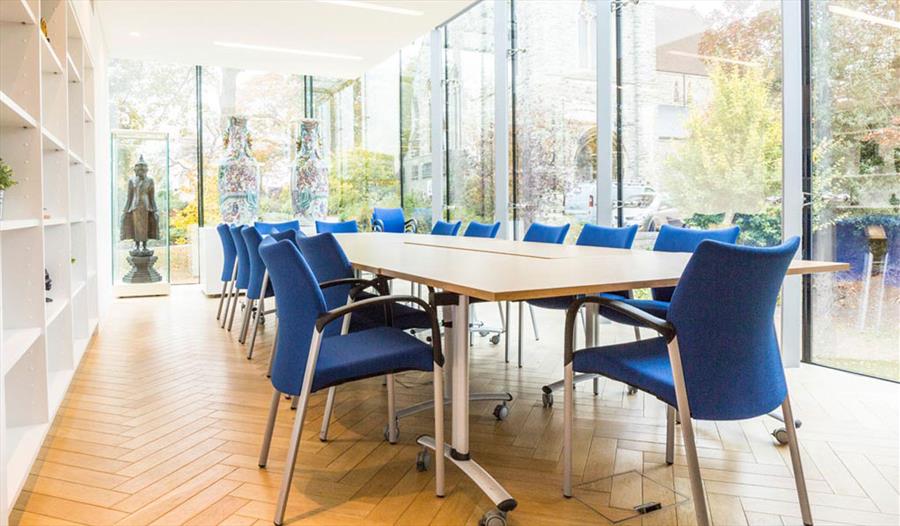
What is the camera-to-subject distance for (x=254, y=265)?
4.41 meters

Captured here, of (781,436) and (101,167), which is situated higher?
(101,167)

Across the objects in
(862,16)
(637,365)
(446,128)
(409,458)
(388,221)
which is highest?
(446,128)

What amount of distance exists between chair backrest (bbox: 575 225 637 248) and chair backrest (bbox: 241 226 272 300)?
224 cm

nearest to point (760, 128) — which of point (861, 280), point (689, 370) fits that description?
point (861, 280)

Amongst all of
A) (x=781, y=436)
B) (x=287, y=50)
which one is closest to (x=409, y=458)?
(x=781, y=436)

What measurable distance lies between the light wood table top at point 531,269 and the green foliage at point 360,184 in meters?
6.56

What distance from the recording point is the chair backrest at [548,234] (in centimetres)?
432

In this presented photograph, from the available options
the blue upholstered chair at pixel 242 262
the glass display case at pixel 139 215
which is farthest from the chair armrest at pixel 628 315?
the glass display case at pixel 139 215

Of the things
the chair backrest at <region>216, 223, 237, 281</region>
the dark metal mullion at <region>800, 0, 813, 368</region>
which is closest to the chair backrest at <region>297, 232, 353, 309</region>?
the dark metal mullion at <region>800, 0, 813, 368</region>

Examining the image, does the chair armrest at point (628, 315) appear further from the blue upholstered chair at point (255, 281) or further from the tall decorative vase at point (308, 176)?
the tall decorative vase at point (308, 176)

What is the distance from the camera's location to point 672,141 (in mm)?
4977

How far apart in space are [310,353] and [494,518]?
0.75 m

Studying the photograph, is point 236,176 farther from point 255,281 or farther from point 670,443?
point 670,443

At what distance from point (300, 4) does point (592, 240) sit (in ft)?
13.5
